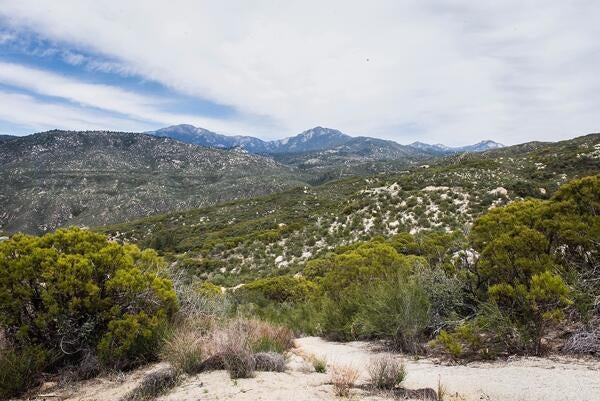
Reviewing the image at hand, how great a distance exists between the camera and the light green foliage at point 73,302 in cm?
614

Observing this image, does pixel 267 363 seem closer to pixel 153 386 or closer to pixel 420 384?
pixel 153 386

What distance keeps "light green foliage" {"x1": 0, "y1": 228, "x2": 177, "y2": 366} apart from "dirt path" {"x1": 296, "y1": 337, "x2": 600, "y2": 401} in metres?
3.75

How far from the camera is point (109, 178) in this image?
13325cm

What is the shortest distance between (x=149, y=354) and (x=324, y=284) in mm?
6523

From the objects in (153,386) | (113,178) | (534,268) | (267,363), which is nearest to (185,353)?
(153,386)

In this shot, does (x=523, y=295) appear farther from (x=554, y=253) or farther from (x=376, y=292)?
(x=376, y=292)

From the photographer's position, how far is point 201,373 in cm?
553

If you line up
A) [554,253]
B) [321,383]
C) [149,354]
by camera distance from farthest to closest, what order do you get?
[554,253] → [149,354] → [321,383]

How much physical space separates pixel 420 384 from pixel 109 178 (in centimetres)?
14314

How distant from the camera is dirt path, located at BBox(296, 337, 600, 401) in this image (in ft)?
15.6

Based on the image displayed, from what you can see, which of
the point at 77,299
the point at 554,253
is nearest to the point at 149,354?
the point at 77,299

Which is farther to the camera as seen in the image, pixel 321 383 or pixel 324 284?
pixel 324 284

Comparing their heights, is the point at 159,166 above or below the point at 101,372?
above

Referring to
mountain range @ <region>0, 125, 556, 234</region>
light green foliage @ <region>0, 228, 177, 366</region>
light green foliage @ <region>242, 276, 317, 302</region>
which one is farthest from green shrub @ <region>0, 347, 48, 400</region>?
mountain range @ <region>0, 125, 556, 234</region>
